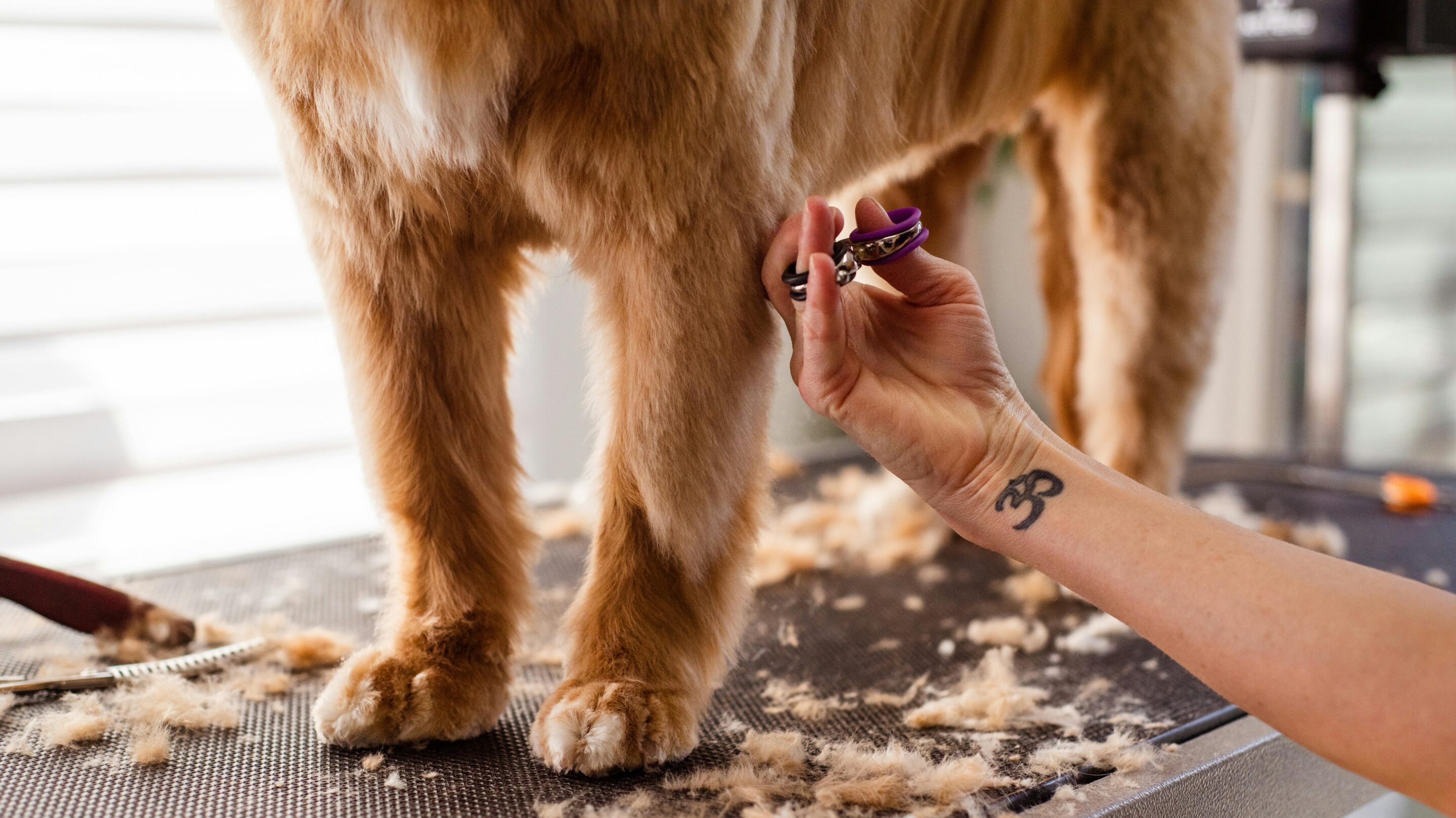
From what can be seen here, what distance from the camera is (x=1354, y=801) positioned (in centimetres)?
114

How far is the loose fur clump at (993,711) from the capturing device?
105cm

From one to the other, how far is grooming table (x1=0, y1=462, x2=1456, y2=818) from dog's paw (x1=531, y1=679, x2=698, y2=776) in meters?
0.02

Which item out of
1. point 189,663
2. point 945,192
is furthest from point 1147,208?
point 189,663

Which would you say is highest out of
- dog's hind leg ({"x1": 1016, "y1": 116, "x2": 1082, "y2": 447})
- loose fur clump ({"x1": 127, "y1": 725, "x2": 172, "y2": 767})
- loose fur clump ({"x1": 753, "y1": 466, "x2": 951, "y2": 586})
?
dog's hind leg ({"x1": 1016, "y1": 116, "x2": 1082, "y2": 447})

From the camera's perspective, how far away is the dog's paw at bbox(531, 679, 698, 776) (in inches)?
35.4

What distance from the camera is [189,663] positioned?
3.77 feet

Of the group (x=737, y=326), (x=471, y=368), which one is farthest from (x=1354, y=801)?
(x=471, y=368)

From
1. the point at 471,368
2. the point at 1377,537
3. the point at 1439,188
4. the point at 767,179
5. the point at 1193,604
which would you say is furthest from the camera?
the point at 1439,188

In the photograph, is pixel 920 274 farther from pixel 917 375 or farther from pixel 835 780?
pixel 835 780

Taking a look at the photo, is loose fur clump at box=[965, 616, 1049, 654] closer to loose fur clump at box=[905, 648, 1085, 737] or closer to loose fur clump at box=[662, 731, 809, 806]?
loose fur clump at box=[905, 648, 1085, 737]

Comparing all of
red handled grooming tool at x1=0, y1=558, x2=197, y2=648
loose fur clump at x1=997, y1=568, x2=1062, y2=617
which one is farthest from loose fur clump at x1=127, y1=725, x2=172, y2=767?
loose fur clump at x1=997, y1=568, x2=1062, y2=617

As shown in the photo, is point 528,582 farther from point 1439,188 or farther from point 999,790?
point 1439,188

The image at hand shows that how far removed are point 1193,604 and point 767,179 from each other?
46 centimetres

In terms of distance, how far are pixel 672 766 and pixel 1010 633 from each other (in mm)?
542
